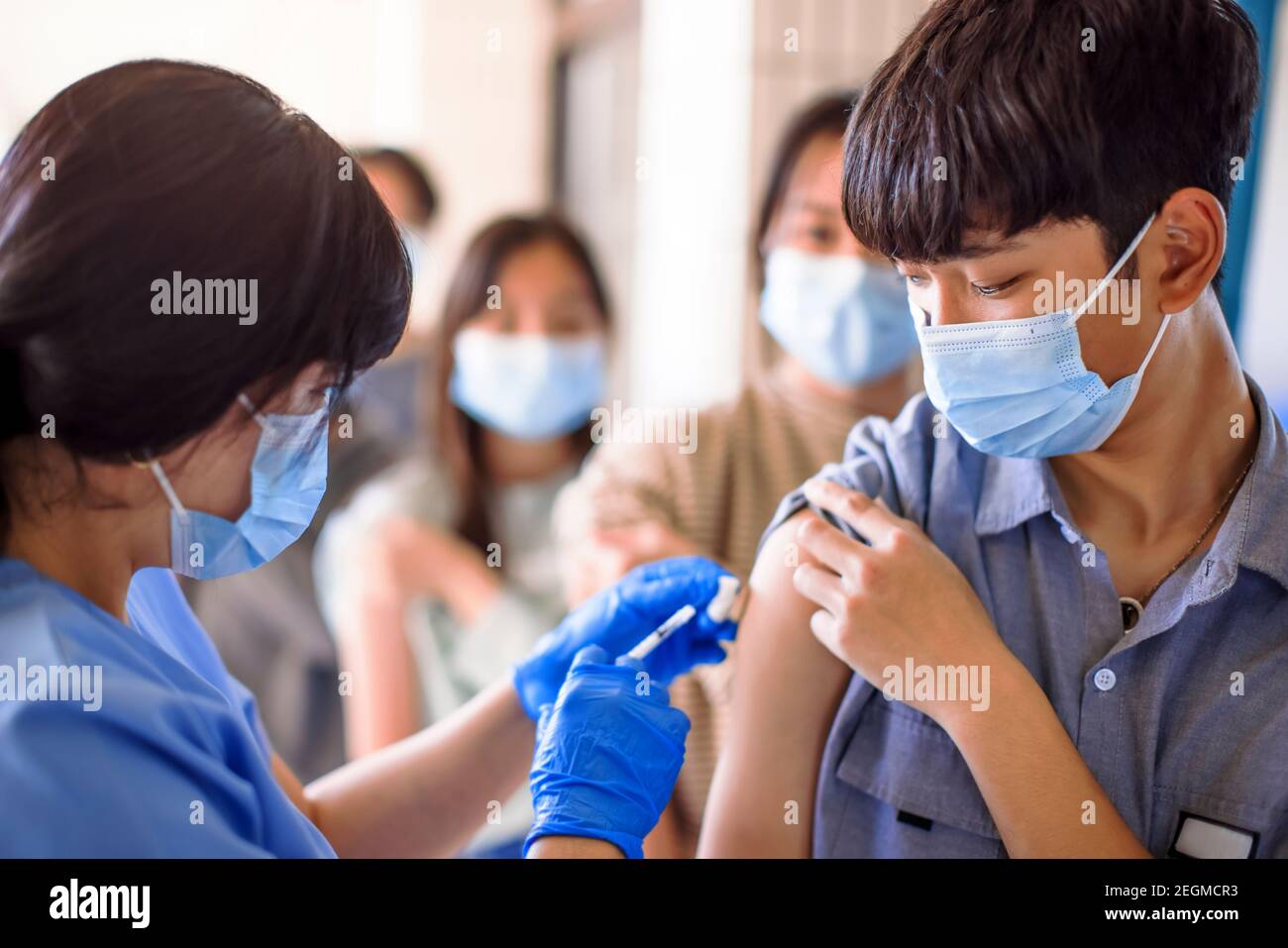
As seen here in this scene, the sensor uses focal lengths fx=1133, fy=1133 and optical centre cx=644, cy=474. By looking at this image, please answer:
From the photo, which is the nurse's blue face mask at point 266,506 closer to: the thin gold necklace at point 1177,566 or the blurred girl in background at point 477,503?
the thin gold necklace at point 1177,566

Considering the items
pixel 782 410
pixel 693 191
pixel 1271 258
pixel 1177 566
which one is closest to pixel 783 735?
pixel 1177 566

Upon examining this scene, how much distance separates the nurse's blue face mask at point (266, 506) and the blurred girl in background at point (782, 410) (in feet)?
2.25

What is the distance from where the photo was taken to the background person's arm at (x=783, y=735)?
1142 mm

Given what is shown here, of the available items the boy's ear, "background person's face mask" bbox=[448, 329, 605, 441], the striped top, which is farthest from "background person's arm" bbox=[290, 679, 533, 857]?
"background person's face mask" bbox=[448, 329, 605, 441]

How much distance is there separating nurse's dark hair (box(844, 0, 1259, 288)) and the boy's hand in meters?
0.27

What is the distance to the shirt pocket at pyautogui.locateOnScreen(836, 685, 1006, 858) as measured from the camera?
1072mm

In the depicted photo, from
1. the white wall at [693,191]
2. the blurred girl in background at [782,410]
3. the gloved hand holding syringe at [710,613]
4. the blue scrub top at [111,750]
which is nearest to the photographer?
the blue scrub top at [111,750]

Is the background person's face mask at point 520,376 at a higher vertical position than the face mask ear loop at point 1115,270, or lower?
lower

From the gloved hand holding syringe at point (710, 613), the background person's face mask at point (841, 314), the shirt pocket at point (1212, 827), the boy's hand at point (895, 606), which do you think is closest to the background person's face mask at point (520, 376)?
the background person's face mask at point (841, 314)

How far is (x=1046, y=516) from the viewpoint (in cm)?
113

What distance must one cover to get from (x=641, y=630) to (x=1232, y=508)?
2.00 feet

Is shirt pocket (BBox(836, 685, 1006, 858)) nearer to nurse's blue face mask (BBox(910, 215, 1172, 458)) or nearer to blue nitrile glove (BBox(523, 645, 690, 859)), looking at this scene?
blue nitrile glove (BBox(523, 645, 690, 859))
